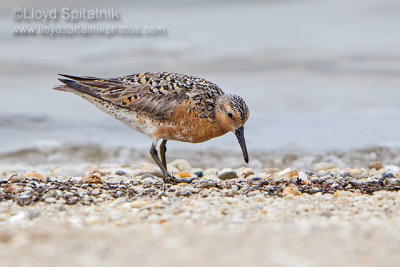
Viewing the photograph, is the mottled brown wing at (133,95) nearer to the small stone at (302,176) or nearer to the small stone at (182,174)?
the small stone at (182,174)

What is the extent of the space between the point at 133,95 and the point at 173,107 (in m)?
0.67

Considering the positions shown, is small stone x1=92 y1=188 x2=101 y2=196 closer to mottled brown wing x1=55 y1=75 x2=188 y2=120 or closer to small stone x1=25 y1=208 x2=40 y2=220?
small stone x1=25 y1=208 x2=40 y2=220

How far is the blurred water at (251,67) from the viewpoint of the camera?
13.5 meters

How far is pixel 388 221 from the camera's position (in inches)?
209

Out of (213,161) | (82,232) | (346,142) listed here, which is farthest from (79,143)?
(82,232)

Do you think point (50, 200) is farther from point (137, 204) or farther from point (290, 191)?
point (290, 191)

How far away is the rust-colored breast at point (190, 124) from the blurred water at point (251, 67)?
14.3 ft

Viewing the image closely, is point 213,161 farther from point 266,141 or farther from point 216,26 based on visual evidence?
point 216,26

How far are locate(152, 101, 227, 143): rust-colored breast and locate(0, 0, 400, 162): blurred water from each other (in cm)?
437

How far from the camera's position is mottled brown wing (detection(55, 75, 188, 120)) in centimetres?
810

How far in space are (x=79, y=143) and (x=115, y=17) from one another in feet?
Answer: 32.9

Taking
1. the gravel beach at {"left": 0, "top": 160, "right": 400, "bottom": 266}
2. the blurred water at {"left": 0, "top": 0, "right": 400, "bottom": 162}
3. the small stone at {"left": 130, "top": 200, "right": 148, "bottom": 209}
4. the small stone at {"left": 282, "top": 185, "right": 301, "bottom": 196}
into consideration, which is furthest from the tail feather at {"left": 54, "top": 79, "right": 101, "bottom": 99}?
the blurred water at {"left": 0, "top": 0, "right": 400, "bottom": 162}

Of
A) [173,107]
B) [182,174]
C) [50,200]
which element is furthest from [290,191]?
[50,200]

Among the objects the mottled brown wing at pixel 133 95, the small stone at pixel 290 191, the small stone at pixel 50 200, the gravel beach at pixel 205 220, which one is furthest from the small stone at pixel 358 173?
the small stone at pixel 50 200
